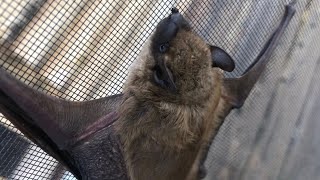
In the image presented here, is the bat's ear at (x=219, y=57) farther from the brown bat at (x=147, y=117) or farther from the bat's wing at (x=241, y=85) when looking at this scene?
the bat's wing at (x=241, y=85)

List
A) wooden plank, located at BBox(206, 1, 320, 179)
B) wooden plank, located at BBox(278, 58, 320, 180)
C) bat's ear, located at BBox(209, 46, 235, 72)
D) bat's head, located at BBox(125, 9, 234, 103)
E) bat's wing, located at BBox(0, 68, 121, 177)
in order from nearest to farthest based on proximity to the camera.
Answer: bat's wing, located at BBox(0, 68, 121, 177) → bat's head, located at BBox(125, 9, 234, 103) → bat's ear, located at BBox(209, 46, 235, 72) → wooden plank, located at BBox(206, 1, 320, 179) → wooden plank, located at BBox(278, 58, 320, 180)

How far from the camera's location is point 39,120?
1.56 m

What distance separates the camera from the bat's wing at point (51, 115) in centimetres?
148

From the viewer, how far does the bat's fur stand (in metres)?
1.66

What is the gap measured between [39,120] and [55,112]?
0.22 ft

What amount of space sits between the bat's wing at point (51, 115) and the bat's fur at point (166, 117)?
0.29 ft

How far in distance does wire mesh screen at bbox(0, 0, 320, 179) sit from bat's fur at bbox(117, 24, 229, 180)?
236 mm

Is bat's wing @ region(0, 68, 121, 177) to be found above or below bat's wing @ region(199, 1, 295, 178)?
below

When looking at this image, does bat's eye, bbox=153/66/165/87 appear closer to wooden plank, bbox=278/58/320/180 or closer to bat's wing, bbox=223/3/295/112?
bat's wing, bbox=223/3/295/112

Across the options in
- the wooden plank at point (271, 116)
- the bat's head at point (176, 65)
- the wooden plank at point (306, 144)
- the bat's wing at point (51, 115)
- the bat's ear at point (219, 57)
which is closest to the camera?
the bat's wing at point (51, 115)

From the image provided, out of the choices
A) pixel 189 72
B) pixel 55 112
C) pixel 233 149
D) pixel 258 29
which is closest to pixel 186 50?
pixel 189 72

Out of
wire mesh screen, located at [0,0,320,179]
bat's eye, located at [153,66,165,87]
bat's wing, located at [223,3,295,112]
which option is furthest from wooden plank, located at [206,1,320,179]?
bat's eye, located at [153,66,165,87]

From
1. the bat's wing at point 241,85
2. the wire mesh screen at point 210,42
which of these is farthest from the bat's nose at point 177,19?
the bat's wing at point 241,85

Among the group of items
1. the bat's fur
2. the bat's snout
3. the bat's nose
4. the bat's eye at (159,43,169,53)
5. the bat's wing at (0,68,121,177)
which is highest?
the bat's nose
